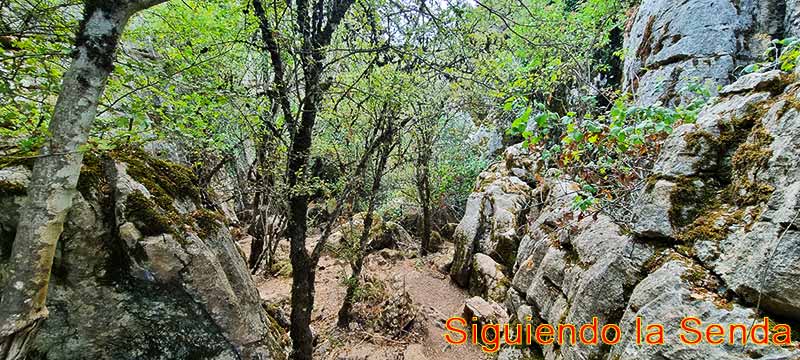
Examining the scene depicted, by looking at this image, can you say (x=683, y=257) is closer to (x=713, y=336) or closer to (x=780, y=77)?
(x=713, y=336)

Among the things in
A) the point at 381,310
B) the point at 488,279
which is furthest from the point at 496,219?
the point at 381,310

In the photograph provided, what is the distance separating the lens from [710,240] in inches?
99.3

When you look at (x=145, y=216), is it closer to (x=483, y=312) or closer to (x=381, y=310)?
(x=381, y=310)

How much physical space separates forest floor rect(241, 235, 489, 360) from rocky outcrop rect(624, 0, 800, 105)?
6830 millimetres

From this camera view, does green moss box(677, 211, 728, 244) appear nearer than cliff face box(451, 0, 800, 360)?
No

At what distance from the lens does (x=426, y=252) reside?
14.2 metres

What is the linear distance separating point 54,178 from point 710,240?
14.9 ft

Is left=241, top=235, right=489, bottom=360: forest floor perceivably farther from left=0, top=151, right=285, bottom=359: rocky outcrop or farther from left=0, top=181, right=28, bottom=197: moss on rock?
left=0, top=181, right=28, bottom=197: moss on rock

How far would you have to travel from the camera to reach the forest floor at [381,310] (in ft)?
23.0

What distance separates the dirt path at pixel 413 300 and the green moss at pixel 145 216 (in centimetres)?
480

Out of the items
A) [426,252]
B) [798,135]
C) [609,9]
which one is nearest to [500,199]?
[426,252]

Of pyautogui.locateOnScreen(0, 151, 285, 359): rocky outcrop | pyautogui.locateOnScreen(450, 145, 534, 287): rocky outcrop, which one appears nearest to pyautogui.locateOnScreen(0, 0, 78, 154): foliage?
pyautogui.locateOnScreen(0, 151, 285, 359): rocky outcrop

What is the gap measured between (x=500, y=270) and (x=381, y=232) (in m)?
A: 6.13

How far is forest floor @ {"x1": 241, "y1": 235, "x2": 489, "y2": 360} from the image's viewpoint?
701 cm
